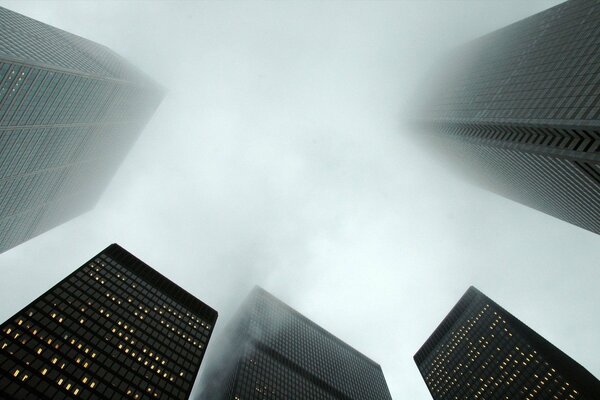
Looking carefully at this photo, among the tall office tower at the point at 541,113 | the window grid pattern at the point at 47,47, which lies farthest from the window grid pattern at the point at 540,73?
the window grid pattern at the point at 47,47

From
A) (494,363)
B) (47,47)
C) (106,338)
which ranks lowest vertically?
(106,338)

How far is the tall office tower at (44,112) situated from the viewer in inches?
4390

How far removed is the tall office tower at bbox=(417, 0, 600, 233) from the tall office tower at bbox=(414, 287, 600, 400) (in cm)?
5944

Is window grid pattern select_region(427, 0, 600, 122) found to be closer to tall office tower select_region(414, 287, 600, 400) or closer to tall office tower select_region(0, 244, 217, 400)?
tall office tower select_region(414, 287, 600, 400)

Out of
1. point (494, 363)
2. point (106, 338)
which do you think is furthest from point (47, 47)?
point (494, 363)

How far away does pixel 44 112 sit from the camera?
128m

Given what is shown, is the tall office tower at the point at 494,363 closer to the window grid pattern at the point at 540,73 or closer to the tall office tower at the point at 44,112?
the window grid pattern at the point at 540,73

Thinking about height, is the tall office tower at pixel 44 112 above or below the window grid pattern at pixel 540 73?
below

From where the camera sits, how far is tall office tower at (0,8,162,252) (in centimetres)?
11150

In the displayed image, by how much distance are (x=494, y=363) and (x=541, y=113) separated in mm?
121524

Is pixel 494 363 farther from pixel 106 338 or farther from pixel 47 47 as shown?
pixel 47 47

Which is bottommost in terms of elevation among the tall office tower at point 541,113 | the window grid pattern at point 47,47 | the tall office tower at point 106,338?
the tall office tower at point 106,338

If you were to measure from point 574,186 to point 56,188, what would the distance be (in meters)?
199

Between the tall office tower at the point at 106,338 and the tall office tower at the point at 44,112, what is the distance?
48104 mm
